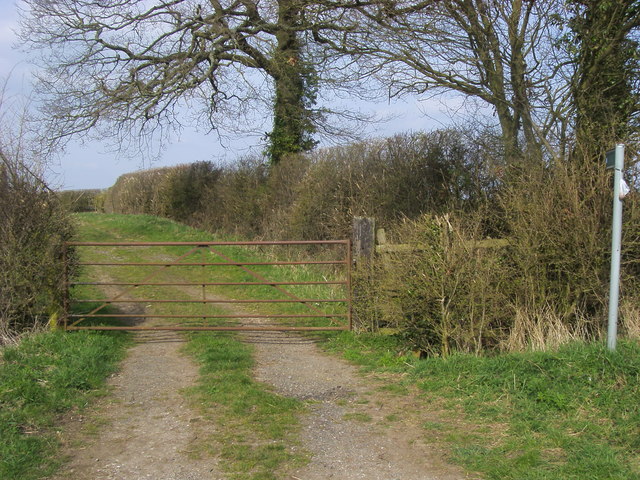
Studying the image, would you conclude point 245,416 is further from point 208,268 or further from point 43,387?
point 208,268

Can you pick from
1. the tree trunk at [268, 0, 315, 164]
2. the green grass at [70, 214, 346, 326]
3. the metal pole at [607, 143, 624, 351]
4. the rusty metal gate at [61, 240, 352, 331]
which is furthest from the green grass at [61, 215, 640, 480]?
the tree trunk at [268, 0, 315, 164]

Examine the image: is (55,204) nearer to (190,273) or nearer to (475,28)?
(190,273)

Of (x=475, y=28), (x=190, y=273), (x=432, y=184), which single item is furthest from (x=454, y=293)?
(x=190, y=273)

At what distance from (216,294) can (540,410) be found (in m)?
8.58

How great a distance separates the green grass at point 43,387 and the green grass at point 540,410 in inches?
131

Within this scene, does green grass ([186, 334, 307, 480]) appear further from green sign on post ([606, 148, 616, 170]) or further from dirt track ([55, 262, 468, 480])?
green sign on post ([606, 148, 616, 170])

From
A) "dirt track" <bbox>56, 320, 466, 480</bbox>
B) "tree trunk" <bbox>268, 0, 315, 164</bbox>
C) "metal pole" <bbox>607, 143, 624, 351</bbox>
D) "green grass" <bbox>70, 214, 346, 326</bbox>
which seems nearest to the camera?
"dirt track" <bbox>56, 320, 466, 480</bbox>

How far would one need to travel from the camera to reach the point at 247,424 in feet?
18.0

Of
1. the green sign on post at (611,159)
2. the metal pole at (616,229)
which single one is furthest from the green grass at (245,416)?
the green sign on post at (611,159)

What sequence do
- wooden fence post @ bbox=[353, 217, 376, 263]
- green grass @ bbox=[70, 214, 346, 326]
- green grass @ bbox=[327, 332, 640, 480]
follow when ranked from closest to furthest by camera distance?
green grass @ bbox=[327, 332, 640, 480], wooden fence post @ bbox=[353, 217, 376, 263], green grass @ bbox=[70, 214, 346, 326]

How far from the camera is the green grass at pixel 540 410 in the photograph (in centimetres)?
445

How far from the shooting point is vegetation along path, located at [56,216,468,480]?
4.61m

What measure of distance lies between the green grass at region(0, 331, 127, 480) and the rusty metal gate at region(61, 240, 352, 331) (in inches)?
32.1

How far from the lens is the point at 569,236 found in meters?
7.33
